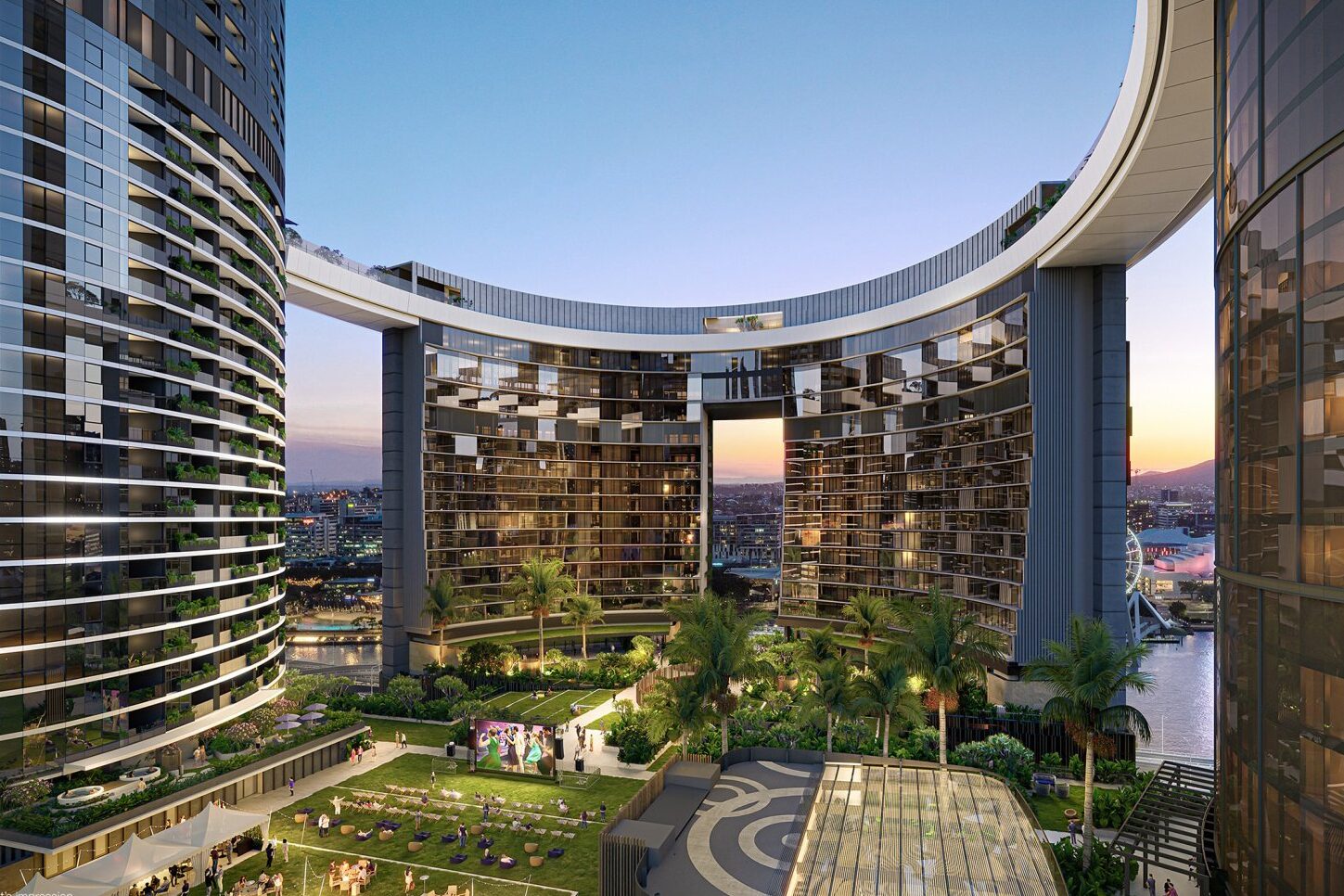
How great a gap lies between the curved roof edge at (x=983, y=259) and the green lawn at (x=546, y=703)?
31.2 metres

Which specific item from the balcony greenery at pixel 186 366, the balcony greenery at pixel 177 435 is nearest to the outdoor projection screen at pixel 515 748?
the balcony greenery at pixel 177 435

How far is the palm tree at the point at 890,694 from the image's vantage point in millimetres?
36469

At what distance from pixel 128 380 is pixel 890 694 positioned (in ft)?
123

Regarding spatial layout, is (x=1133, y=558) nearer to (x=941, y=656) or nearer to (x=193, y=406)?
(x=941, y=656)

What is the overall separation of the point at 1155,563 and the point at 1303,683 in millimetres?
159652

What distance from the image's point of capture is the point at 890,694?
36.9m

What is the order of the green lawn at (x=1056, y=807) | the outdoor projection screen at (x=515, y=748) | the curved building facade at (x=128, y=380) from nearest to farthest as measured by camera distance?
the curved building facade at (x=128, y=380) → the green lawn at (x=1056, y=807) → the outdoor projection screen at (x=515, y=748)

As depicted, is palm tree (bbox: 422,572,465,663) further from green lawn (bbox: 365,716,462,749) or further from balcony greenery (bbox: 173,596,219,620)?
balcony greenery (bbox: 173,596,219,620)

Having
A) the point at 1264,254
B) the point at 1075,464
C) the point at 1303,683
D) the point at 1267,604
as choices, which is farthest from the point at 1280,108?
the point at 1075,464

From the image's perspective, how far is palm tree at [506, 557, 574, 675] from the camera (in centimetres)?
6394

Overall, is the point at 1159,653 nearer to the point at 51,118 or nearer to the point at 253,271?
the point at 253,271

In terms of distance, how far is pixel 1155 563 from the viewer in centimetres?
14925

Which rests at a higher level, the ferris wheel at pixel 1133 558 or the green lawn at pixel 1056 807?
the ferris wheel at pixel 1133 558

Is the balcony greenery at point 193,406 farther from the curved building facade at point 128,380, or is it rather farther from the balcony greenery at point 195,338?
the balcony greenery at point 195,338
